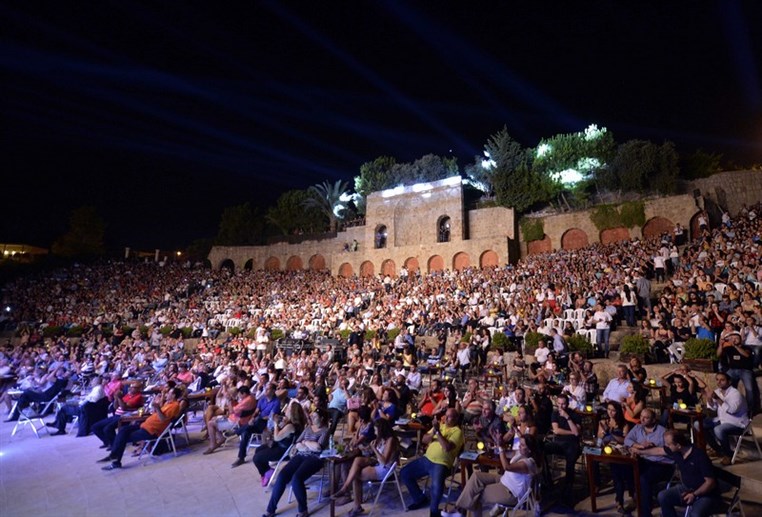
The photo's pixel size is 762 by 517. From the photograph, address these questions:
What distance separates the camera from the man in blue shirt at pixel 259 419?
23.9ft

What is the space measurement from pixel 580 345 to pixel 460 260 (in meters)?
18.1

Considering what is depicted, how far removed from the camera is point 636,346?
10062mm

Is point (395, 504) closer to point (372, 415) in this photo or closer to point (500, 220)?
point (372, 415)

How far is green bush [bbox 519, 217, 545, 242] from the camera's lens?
28.1 meters

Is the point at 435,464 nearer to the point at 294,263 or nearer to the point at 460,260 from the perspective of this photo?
the point at 460,260

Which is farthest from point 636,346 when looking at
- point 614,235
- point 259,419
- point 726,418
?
point 614,235

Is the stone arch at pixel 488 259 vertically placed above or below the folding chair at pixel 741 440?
above

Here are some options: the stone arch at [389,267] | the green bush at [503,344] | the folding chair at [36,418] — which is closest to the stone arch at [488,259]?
the stone arch at [389,267]

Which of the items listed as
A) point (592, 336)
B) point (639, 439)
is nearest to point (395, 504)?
point (639, 439)

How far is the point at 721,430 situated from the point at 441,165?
120 ft

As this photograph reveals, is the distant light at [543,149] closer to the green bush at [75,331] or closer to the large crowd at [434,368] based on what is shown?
the large crowd at [434,368]

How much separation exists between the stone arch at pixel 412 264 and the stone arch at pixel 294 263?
11878 millimetres

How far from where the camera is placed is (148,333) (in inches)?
937

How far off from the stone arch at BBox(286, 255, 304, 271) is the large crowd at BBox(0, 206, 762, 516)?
33.8ft
